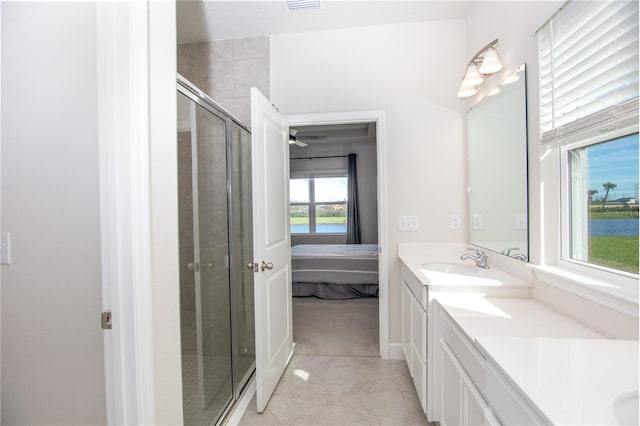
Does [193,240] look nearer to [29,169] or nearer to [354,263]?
[29,169]

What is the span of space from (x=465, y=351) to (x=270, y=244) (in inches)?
52.6

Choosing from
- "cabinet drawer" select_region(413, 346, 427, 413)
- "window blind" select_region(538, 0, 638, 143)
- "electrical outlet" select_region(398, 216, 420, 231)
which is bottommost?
"cabinet drawer" select_region(413, 346, 427, 413)

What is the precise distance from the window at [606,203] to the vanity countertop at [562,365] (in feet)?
1.05

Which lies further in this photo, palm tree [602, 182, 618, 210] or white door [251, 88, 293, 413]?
white door [251, 88, 293, 413]

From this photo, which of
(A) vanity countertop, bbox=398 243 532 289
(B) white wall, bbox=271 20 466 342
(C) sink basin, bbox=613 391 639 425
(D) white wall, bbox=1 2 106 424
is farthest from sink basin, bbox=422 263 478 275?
(D) white wall, bbox=1 2 106 424

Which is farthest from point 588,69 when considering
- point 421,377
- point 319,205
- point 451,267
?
point 319,205

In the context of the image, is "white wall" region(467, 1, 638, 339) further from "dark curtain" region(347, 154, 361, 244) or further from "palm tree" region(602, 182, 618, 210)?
"dark curtain" region(347, 154, 361, 244)

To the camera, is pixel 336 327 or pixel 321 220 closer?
pixel 336 327

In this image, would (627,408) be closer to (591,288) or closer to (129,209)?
(591,288)

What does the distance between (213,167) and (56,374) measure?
3.99 feet

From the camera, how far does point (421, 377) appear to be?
1711mm

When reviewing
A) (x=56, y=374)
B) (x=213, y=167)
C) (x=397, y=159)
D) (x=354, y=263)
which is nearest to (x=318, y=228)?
(x=354, y=263)

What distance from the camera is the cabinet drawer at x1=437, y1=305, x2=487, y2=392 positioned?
1.00 meters

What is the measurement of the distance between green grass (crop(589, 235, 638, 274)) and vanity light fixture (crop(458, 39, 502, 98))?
1189 mm
